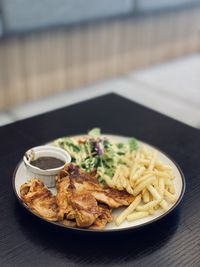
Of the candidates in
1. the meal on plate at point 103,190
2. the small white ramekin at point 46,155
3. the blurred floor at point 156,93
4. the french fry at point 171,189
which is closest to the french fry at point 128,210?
the meal on plate at point 103,190

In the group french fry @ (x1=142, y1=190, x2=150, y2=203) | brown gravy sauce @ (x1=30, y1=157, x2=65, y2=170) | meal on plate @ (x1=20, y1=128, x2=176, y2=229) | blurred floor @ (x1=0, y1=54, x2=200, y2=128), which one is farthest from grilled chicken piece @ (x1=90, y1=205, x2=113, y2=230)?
blurred floor @ (x1=0, y1=54, x2=200, y2=128)

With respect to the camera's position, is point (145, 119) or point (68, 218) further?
point (145, 119)

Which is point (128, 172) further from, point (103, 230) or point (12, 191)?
point (12, 191)

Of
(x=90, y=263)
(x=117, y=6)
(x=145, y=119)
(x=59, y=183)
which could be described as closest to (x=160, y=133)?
(x=145, y=119)

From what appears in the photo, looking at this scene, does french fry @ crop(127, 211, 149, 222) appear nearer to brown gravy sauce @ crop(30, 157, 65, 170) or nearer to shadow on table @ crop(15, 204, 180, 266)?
shadow on table @ crop(15, 204, 180, 266)

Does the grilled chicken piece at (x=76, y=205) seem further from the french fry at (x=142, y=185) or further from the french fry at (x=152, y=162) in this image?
the french fry at (x=152, y=162)

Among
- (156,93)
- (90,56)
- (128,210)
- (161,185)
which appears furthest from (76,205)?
(90,56)
